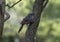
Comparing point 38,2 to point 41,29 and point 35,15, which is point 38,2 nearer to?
point 35,15

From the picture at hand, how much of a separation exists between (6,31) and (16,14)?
56cm

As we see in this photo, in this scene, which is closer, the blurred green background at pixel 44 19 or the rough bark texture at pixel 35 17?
the rough bark texture at pixel 35 17

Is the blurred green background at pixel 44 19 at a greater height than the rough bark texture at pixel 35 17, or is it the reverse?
the rough bark texture at pixel 35 17

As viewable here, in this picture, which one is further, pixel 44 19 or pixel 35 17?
pixel 44 19

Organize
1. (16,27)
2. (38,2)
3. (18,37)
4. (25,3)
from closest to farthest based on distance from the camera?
(38,2) < (25,3) < (16,27) < (18,37)

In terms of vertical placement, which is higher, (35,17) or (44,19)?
(35,17)

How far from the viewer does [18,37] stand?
7531 millimetres

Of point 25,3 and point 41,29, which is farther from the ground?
point 25,3

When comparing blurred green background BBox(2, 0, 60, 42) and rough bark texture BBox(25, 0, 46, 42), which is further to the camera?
blurred green background BBox(2, 0, 60, 42)

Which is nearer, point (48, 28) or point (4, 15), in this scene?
point (4, 15)

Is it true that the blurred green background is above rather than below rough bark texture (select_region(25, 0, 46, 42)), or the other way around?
below

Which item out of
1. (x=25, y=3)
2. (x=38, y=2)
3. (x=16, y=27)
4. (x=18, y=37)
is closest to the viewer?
(x=38, y=2)

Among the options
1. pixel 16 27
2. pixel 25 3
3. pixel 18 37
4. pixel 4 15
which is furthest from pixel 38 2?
pixel 18 37

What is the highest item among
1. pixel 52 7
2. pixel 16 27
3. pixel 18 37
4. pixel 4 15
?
pixel 4 15
